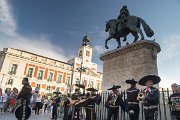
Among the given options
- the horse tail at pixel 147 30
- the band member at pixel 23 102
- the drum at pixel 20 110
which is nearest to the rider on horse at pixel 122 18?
the horse tail at pixel 147 30

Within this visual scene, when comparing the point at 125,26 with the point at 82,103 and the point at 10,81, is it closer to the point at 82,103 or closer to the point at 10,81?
the point at 82,103

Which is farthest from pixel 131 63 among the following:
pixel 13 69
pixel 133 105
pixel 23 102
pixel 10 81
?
pixel 13 69

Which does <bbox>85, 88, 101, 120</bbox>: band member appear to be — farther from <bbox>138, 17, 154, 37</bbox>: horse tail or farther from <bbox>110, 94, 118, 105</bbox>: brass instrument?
<bbox>138, 17, 154, 37</bbox>: horse tail

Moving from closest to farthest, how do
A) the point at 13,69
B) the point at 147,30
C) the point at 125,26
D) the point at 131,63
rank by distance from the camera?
the point at 131,63
the point at 147,30
the point at 125,26
the point at 13,69

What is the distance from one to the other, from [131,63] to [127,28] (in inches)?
85.1

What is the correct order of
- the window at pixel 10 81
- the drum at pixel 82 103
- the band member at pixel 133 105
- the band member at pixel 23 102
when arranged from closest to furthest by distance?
Result: the band member at pixel 133 105 → the band member at pixel 23 102 → the drum at pixel 82 103 → the window at pixel 10 81

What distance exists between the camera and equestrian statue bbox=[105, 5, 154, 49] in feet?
27.0

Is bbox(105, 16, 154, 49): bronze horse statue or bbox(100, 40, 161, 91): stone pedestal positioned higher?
bbox(105, 16, 154, 49): bronze horse statue

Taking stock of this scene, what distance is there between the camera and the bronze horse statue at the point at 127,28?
8.17 metres

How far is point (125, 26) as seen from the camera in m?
8.59

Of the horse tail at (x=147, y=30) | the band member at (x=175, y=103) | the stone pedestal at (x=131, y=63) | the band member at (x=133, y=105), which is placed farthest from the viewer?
the horse tail at (x=147, y=30)

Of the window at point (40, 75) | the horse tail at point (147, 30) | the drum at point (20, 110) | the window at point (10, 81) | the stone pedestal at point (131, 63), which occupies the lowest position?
the drum at point (20, 110)

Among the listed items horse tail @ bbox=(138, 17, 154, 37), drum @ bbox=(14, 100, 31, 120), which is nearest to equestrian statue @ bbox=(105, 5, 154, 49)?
horse tail @ bbox=(138, 17, 154, 37)

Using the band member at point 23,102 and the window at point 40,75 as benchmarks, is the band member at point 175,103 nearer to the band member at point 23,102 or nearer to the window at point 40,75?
the band member at point 23,102
